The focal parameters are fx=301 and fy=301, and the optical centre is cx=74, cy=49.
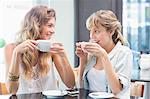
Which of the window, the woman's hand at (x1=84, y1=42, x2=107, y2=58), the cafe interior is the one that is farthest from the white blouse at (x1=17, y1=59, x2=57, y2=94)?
the window

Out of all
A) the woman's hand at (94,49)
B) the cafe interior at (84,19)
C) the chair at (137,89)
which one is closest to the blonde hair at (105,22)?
the woman's hand at (94,49)

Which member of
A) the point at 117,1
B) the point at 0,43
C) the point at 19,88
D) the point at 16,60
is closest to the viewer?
the point at 16,60

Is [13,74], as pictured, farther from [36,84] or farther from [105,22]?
[105,22]

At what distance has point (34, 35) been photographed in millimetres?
1948

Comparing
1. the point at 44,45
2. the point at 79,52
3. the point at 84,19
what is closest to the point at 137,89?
the point at 79,52

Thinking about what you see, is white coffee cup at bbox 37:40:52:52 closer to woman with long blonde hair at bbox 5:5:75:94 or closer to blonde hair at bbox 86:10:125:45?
woman with long blonde hair at bbox 5:5:75:94

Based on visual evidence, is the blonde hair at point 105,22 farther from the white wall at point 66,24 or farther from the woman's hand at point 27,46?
the white wall at point 66,24

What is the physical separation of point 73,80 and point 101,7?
141cm

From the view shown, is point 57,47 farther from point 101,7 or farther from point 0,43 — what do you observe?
point 101,7

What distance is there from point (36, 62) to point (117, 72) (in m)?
0.52

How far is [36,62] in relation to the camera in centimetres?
194

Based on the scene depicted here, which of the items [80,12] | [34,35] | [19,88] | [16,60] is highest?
[80,12]

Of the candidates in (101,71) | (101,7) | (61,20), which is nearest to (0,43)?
(61,20)

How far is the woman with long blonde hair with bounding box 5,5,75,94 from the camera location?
6.02ft
